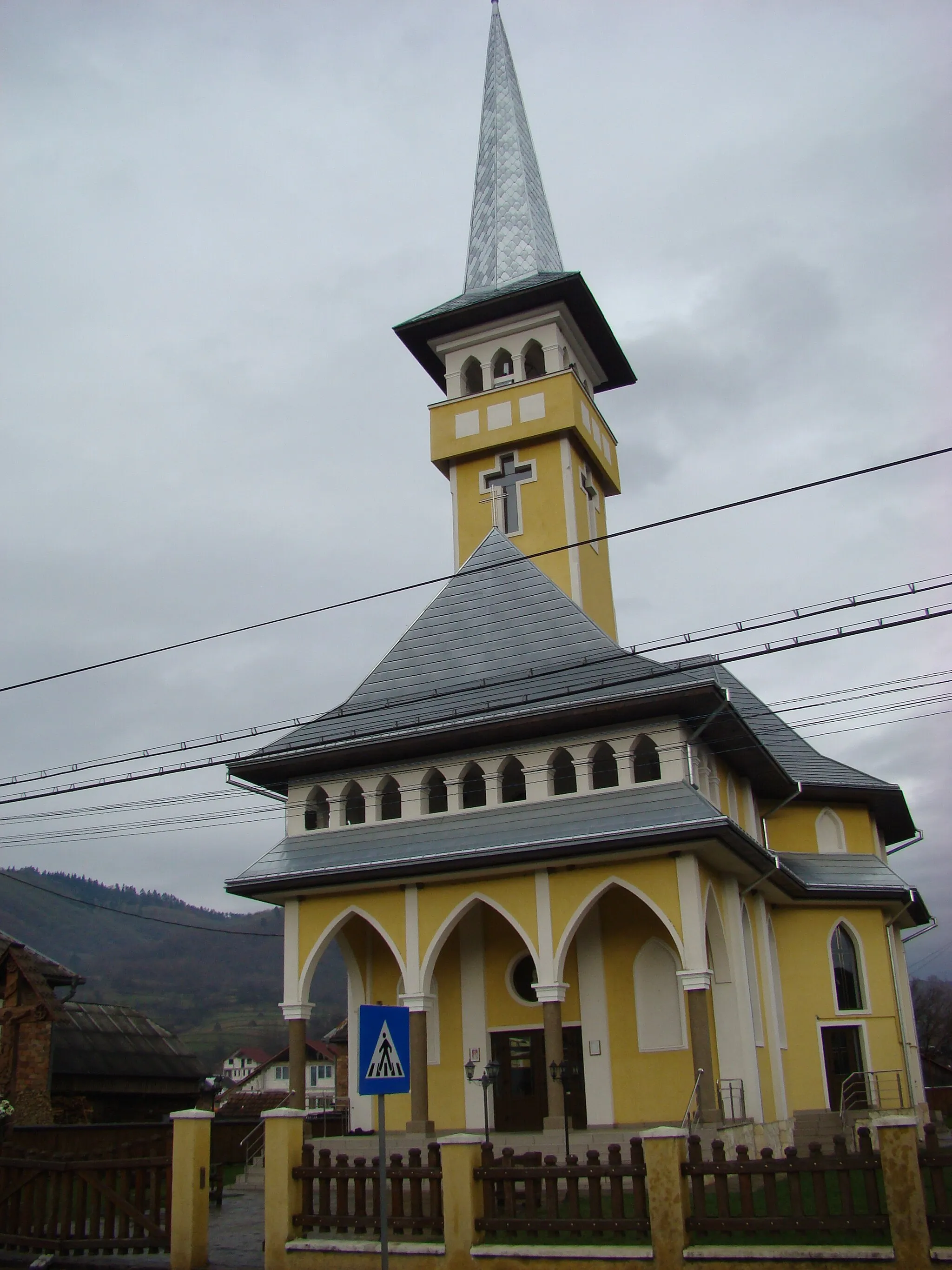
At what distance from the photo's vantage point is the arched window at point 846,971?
26.8 metres

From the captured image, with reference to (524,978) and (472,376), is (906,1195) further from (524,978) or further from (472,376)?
(472,376)

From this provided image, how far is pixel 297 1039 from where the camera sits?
2148 centimetres

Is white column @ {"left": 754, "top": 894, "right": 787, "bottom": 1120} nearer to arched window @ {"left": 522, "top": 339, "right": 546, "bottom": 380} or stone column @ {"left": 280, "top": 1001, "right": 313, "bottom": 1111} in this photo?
stone column @ {"left": 280, "top": 1001, "right": 313, "bottom": 1111}

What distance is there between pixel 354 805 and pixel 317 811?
759 mm

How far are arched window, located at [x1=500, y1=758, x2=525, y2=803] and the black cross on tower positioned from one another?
11.8 meters

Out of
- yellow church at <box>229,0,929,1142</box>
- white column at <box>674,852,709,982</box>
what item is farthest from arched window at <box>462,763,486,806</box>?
white column at <box>674,852,709,982</box>

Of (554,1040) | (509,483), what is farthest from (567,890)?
(509,483)

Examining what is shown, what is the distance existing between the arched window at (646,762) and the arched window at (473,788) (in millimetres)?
3021

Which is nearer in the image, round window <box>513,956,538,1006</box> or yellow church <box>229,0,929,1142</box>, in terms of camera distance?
yellow church <box>229,0,929,1142</box>

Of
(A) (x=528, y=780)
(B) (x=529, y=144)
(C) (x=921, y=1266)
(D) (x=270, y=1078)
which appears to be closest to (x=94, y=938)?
(D) (x=270, y=1078)

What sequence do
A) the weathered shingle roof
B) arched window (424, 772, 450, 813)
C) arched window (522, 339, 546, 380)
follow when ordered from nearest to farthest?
1. arched window (424, 772, 450, 813)
2. the weathered shingle roof
3. arched window (522, 339, 546, 380)

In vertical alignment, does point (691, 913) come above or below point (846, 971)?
above

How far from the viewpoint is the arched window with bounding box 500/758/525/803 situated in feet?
71.8

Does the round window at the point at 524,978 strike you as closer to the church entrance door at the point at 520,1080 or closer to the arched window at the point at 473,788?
the church entrance door at the point at 520,1080
